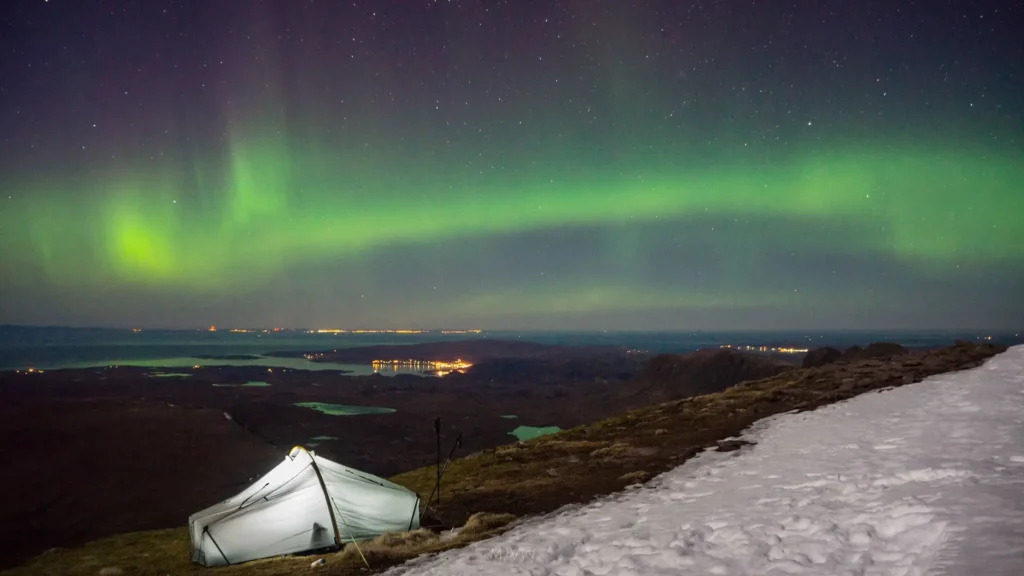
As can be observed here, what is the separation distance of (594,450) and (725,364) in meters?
101

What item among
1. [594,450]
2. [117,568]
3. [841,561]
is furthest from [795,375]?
[117,568]

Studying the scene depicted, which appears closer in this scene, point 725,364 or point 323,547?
point 323,547

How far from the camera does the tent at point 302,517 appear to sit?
44.4 feet

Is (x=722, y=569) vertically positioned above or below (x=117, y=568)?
above

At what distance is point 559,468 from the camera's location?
18.5 metres

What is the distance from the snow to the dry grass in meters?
1.54

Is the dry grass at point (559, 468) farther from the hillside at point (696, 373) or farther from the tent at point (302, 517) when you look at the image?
the hillside at point (696, 373)

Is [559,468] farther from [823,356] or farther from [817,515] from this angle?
[823,356]

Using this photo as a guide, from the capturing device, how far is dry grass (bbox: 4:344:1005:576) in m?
12.9

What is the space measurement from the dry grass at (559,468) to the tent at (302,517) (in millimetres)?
539

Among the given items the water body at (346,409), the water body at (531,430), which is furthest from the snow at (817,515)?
the water body at (346,409)

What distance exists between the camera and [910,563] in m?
7.09

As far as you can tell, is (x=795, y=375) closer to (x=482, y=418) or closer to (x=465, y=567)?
(x=465, y=567)

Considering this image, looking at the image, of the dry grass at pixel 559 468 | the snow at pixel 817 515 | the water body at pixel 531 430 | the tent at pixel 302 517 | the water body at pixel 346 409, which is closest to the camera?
the snow at pixel 817 515
